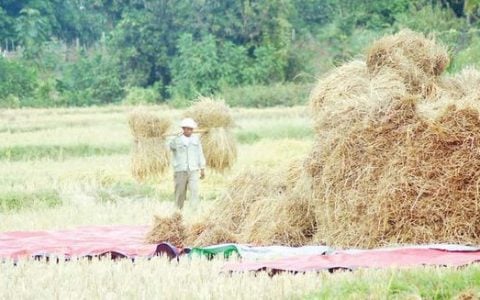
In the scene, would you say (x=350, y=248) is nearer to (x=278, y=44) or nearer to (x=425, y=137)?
(x=425, y=137)

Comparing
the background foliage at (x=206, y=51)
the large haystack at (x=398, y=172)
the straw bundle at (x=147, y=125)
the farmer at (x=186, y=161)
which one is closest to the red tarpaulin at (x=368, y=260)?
the large haystack at (x=398, y=172)

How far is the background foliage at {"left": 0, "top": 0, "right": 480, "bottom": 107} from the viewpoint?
3538cm

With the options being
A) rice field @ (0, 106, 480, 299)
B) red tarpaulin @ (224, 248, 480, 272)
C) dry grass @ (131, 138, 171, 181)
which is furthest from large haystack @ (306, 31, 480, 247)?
dry grass @ (131, 138, 171, 181)

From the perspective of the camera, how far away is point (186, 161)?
1220cm

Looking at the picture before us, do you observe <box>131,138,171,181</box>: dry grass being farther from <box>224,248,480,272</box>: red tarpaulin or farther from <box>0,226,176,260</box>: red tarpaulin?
<box>224,248,480,272</box>: red tarpaulin

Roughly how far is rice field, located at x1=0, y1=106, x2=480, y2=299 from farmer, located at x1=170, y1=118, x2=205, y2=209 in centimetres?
38

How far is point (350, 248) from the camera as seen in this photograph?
27.4 ft

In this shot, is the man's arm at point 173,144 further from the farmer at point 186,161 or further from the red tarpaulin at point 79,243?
the red tarpaulin at point 79,243

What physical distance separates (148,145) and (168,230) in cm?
375

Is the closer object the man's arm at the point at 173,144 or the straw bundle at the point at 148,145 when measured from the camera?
the man's arm at the point at 173,144

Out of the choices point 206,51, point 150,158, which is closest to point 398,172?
point 150,158

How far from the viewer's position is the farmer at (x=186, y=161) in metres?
12.2

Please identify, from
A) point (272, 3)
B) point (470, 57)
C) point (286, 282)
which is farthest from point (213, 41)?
point (286, 282)

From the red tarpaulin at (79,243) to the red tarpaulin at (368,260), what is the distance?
1268 mm
